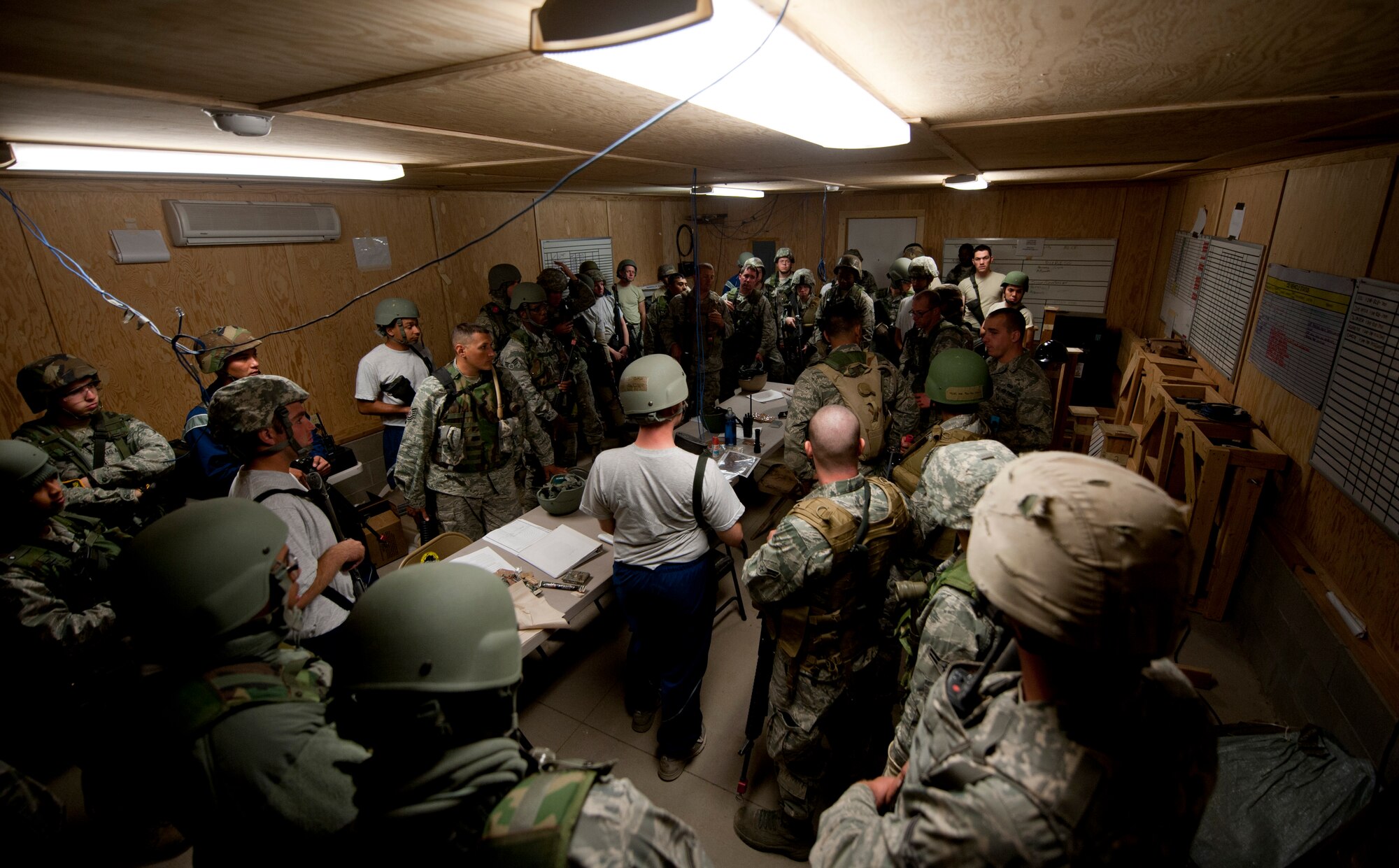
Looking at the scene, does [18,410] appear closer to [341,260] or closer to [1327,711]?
[341,260]

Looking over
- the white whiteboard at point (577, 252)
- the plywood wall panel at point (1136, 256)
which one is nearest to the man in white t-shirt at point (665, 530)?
the white whiteboard at point (577, 252)

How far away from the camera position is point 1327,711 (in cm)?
233

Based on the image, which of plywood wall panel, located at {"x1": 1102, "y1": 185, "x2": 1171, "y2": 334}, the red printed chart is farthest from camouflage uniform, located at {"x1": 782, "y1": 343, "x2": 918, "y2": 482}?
plywood wall panel, located at {"x1": 1102, "y1": 185, "x2": 1171, "y2": 334}

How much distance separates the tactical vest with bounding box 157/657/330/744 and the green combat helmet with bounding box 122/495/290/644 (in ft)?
0.33

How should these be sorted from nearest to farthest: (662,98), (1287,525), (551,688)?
(662,98) < (1287,525) < (551,688)

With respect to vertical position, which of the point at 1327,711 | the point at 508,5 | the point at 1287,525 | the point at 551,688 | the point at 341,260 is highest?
the point at 508,5

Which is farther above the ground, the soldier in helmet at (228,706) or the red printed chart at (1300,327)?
the red printed chart at (1300,327)

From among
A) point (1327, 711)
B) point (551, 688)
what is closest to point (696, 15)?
point (551, 688)

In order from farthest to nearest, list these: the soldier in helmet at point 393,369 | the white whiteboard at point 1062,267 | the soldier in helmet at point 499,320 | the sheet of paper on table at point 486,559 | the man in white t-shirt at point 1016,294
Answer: the white whiteboard at point 1062,267
the man in white t-shirt at point 1016,294
the soldier in helmet at point 499,320
the soldier in helmet at point 393,369
the sheet of paper on table at point 486,559

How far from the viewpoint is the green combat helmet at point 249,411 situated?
6.48 ft

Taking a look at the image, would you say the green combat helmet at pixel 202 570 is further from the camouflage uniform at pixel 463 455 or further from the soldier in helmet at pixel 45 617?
the camouflage uniform at pixel 463 455

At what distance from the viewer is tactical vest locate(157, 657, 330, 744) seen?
1189 millimetres

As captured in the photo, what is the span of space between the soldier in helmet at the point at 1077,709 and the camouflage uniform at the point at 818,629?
2.92 feet

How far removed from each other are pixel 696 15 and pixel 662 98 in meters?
0.89
